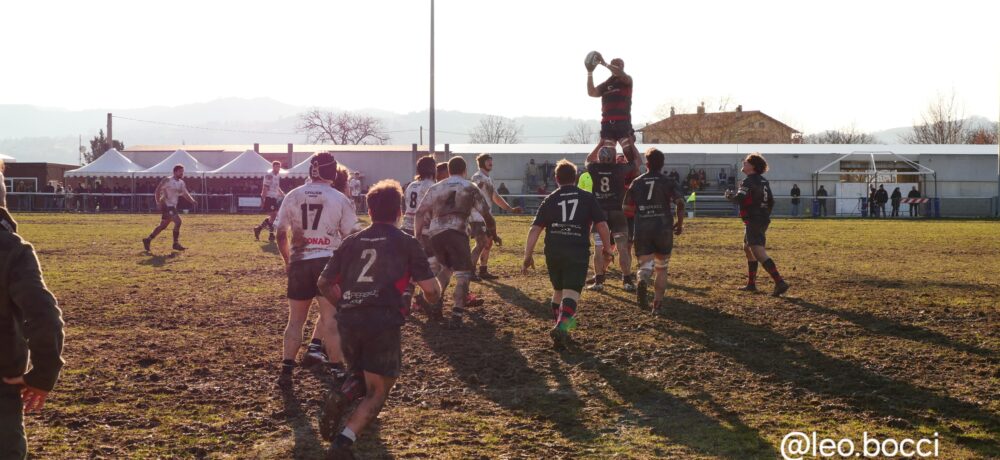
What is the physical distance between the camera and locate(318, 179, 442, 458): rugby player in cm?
545

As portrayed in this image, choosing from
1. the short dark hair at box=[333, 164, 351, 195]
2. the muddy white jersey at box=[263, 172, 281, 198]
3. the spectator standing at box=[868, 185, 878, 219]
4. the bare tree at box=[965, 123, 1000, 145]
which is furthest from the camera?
the bare tree at box=[965, 123, 1000, 145]

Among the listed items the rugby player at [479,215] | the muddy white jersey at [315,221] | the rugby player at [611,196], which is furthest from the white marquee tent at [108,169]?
the muddy white jersey at [315,221]

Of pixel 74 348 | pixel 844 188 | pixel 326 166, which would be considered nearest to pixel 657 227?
pixel 326 166

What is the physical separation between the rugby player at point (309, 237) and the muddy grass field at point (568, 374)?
0.43m

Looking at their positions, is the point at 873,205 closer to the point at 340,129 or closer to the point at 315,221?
the point at 315,221

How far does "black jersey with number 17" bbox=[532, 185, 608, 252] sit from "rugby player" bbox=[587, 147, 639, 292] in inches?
150

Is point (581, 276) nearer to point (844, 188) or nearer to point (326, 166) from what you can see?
point (326, 166)

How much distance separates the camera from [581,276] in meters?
8.69

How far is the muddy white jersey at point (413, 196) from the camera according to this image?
11.9 meters

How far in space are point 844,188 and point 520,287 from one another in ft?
124

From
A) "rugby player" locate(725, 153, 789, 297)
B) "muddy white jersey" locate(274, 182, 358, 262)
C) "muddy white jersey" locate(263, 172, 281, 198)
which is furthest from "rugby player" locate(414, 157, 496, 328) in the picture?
"muddy white jersey" locate(263, 172, 281, 198)

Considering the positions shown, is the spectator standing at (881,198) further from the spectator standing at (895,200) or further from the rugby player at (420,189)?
the rugby player at (420,189)

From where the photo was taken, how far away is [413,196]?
1236 cm

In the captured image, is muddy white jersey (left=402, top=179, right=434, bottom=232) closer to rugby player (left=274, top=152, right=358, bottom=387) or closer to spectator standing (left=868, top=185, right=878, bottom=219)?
rugby player (left=274, top=152, right=358, bottom=387)
